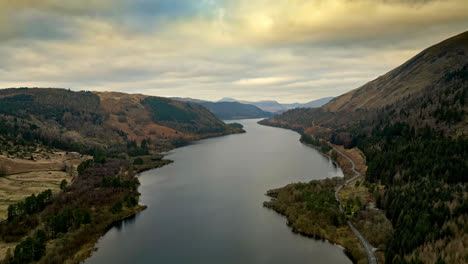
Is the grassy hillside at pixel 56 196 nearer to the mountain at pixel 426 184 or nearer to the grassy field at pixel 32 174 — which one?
the grassy field at pixel 32 174

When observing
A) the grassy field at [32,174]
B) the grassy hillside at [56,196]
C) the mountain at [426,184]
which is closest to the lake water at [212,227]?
the grassy hillside at [56,196]

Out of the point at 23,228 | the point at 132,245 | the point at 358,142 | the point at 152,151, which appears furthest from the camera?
the point at 152,151

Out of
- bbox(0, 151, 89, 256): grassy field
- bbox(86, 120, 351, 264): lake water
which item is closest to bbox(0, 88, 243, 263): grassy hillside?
bbox(0, 151, 89, 256): grassy field

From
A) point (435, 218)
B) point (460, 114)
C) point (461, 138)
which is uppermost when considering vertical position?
point (460, 114)

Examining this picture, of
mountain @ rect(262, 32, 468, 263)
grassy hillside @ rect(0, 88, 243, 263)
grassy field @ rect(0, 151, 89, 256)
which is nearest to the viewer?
mountain @ rect(262, 32, 468, 263)

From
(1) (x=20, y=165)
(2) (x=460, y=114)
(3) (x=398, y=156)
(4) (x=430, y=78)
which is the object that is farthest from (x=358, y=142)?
(1) (x=20, y=165)

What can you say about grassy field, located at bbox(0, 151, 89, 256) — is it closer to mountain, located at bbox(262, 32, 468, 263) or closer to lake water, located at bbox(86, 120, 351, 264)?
lake water, located at bbox(86, 120, 351, 264)

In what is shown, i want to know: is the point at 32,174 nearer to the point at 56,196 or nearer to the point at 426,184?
the point at 56,196

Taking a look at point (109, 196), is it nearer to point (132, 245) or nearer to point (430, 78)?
point (132, 245)
